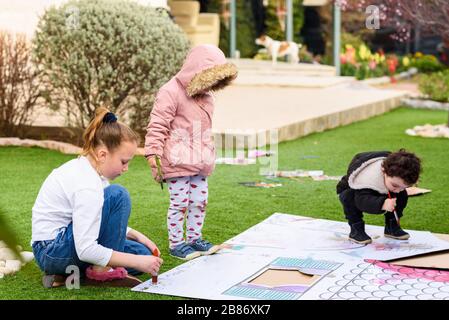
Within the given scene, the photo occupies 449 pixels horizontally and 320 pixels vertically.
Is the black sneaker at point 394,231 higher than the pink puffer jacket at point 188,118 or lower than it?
lower

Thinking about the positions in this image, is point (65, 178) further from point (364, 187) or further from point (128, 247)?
point (364, 187)

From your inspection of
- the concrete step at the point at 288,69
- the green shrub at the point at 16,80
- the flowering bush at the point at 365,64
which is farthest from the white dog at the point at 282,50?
the green shrub at the point at 16,80

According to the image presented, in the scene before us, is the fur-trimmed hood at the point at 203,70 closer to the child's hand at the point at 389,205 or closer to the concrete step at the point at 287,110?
the child's hand at the point at 389,205

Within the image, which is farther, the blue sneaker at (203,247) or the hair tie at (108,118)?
the blue sneaker at (203,247)

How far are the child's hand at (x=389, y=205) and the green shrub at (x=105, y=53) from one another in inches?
146

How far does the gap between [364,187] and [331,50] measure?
41.3 feet

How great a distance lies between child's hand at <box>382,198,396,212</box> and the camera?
13.4 ft

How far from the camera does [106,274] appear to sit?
3529 millimetres

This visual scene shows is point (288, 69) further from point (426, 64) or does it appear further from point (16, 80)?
point (16, 80)

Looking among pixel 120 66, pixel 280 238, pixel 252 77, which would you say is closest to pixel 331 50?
pixel 252 77

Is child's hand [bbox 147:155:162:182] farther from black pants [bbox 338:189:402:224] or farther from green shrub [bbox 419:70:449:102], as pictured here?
green shrub [bbox 419:70:449:102]

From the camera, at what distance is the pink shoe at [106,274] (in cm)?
351

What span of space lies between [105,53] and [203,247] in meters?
3.56

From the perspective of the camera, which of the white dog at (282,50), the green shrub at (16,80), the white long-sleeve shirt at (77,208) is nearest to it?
the white long-sleeve shirt at (77,208)
